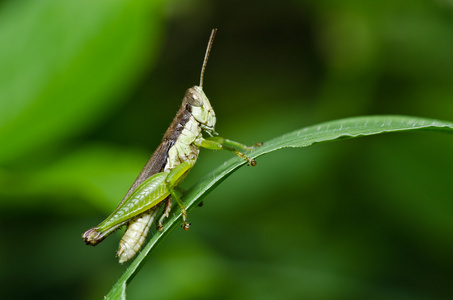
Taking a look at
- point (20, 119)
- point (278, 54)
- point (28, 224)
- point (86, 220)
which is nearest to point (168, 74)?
point (278, 54)

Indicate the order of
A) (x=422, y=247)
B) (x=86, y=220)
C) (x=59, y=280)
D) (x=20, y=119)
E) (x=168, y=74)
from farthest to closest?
(x=168, y=74) → (x=86, y=220) → (x=59, y=280) → (x=422, y=247) → (x=20, y=119)

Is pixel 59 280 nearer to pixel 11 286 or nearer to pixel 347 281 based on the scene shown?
pixel 11 286

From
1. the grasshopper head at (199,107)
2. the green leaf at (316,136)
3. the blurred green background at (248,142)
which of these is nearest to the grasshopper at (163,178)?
the grasshopper head at (199,107)

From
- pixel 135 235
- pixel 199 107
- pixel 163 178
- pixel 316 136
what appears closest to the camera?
pixel 316 136

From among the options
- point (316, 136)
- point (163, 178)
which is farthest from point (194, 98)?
A: point (316, 136)

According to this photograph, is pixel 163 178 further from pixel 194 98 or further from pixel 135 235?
pixel 194 98

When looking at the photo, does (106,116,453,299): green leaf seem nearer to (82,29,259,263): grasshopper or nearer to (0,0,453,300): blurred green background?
(82,29,259,263): grasshopper
